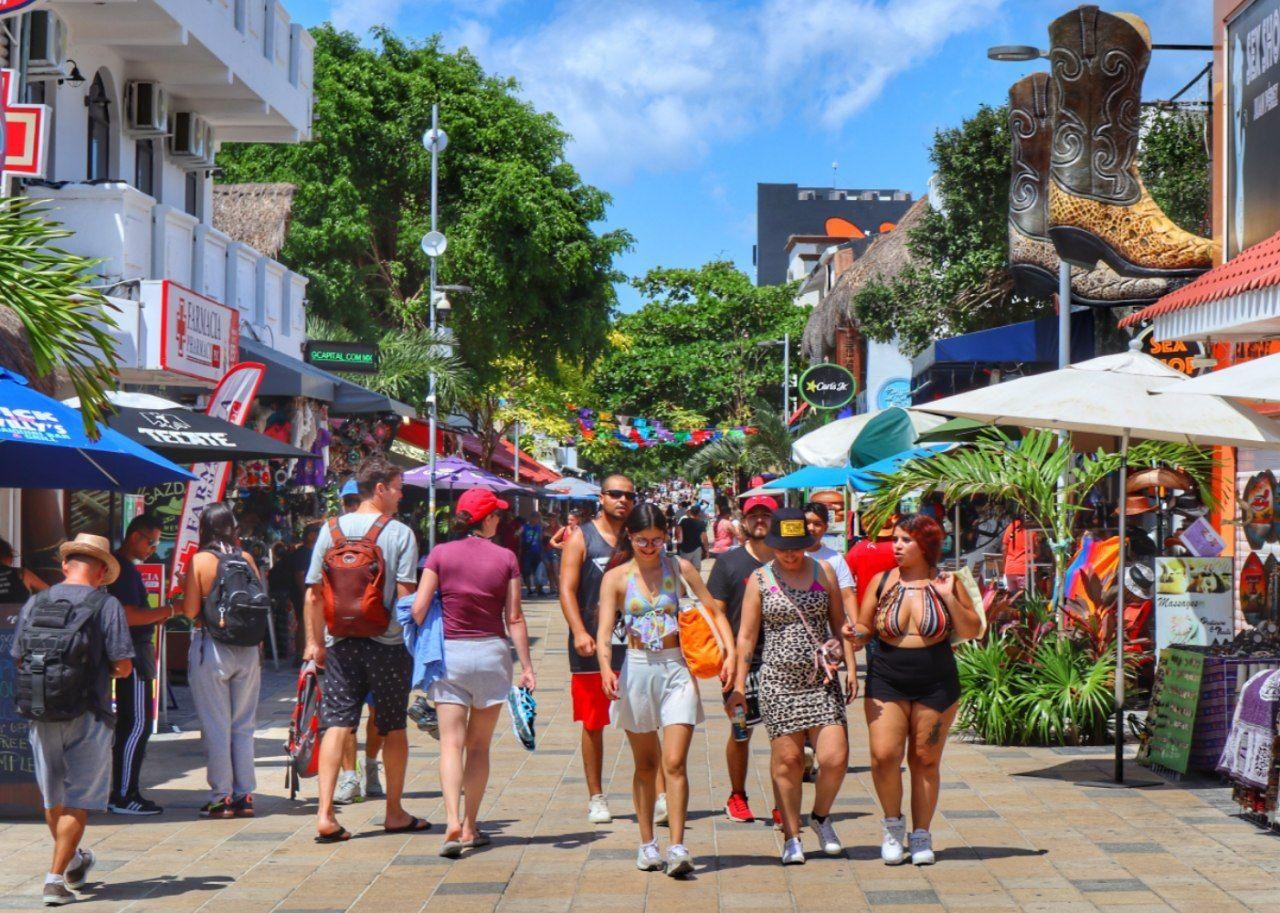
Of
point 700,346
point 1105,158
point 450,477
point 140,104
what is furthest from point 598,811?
point 700,346

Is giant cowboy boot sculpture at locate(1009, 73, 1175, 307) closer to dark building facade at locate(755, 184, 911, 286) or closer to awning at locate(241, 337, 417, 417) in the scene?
awning at locate(241, 337, 417, 417)

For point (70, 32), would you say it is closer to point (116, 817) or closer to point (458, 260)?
point (116, 817)

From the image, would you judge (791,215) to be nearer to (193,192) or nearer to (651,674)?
(193,192)

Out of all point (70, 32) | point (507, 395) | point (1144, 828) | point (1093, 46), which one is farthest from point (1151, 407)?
point (507, 395)

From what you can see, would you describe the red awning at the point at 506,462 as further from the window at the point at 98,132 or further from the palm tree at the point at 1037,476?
A: the palm tree at the point at 1037,476

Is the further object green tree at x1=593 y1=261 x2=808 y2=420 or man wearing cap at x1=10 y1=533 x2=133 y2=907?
green tree at x1=593 y1=261 x2=808 y2=420

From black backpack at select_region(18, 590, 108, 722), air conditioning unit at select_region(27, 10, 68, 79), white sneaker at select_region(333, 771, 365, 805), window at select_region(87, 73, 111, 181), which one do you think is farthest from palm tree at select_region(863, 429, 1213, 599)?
window at select_region(87, 73, 111, 181)

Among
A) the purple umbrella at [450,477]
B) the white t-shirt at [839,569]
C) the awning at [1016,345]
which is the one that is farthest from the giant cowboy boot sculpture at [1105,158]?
the purple umbrella at [450,477]

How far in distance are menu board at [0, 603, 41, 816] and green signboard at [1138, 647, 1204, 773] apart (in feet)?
21.0

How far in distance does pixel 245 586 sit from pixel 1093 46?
931 cm

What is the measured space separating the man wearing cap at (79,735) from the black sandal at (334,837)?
1.35m

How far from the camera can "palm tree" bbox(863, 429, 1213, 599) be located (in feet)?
41.5

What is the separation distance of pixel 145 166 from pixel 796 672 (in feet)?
49.2

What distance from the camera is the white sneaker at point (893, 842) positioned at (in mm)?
7898
